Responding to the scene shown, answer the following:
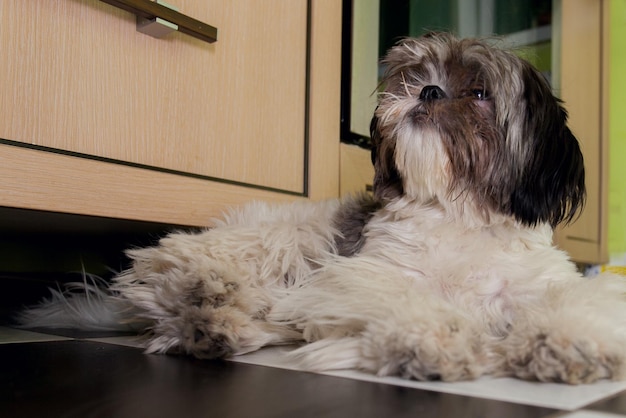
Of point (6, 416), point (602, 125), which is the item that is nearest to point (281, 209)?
point (6, 416)

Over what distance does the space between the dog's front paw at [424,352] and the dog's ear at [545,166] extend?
0.30 m

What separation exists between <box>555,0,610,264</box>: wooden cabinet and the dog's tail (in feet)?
5.67

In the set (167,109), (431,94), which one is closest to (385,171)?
(431,94)

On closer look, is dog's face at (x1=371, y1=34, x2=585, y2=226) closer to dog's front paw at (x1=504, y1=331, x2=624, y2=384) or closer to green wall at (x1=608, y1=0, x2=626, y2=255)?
dog's front paw at (x1=504, y1=331, x2=624, y2=384)

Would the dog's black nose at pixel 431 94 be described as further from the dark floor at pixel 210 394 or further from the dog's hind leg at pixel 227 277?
the dark floor at pixel 210 394

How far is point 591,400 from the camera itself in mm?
688

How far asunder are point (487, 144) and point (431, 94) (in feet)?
0.40

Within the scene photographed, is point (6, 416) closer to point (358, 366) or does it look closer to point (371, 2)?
point (358, 366)

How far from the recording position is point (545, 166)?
1048 mm

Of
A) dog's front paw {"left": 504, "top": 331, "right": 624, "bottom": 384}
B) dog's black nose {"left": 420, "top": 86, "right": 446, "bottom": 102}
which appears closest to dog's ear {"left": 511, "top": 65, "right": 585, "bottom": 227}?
dog's black nose {"left": 420, "top": 86, "right": 446, "bottom": 102}

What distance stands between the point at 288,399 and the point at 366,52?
1.28 m

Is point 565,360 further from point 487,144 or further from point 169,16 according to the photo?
point 169,16

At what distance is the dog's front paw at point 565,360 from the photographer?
2.52 feet

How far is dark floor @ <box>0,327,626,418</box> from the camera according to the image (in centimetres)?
61
